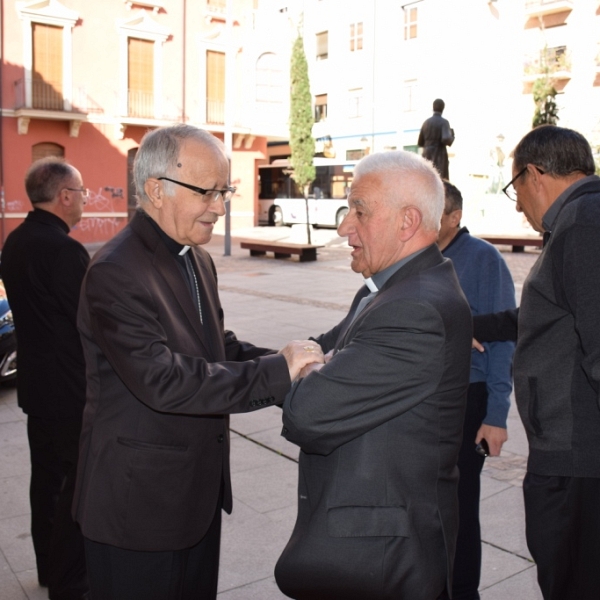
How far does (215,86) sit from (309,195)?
7.38 metres

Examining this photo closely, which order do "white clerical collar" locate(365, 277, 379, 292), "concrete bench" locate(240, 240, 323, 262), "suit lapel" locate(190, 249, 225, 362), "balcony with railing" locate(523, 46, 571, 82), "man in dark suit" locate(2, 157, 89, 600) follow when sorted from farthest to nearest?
"balcony with railing" locate(523, 46, 571, 82) → "concrete bench" locate(240, 240, 323, 262) → "man in dark suit" locate(2, 157, 89, 600) → "suit lapel" locate(190, 249, 225, 362) → "white clerical collar" locate(365, 277, 379, 292)

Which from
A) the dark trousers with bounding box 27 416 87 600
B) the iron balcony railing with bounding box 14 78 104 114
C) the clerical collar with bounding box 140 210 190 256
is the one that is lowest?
the dark trousers with bounding box 27 416 87 600

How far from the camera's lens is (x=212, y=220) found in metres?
2.24

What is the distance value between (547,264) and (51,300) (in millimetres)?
2135

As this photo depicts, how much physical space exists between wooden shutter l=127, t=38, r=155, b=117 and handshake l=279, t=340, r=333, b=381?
24.9 m

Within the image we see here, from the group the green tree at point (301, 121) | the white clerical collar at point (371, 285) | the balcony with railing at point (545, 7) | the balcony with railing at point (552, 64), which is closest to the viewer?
the white clerical collar at point (371, 285)

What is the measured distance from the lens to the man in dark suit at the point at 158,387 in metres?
1.95

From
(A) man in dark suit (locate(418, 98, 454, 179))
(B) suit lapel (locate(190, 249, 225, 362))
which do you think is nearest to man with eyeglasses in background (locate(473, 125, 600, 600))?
(B) suit lapel (locate(190, 249, 225, 362))

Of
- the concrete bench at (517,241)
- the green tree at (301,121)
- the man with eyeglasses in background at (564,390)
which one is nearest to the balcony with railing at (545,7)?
the green tree at (301,121)

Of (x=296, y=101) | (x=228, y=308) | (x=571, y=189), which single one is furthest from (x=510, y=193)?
(x=296, y=101)

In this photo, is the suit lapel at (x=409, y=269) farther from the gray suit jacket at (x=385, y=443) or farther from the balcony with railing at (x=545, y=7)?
the balcony with railing at (x=545, y=7)

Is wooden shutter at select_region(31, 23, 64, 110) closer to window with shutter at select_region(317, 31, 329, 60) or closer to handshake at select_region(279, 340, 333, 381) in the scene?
window with shutter at select_region(317, 31, 329, 60)

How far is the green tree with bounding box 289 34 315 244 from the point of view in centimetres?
2445

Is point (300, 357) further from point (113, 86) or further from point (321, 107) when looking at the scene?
point (321, 107)
